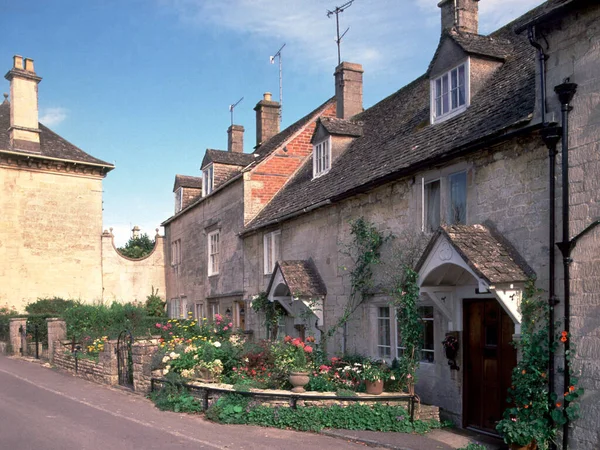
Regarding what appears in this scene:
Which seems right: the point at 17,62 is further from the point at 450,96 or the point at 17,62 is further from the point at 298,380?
the point at 298,380

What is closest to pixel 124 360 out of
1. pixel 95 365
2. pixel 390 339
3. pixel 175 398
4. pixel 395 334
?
pixel 95 365

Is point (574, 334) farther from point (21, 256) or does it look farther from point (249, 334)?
point (21, 256)

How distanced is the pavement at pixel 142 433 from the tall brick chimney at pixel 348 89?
1156cm

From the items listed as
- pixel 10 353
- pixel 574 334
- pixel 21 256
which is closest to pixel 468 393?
→ pixel 574 334

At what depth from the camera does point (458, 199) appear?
36.8ft

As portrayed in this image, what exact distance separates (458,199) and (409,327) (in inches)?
95.9

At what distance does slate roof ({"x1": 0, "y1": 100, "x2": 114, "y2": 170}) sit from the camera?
100 feet

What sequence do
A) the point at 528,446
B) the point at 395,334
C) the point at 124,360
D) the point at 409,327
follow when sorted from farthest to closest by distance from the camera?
the point at 124,360 → the point at 395,334 → the point at 409,327 → the point at 528,446

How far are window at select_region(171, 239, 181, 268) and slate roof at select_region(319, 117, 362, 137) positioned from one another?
42.1 ft

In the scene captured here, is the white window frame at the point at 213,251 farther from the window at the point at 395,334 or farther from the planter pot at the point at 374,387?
the planter pot at the point at 374,387

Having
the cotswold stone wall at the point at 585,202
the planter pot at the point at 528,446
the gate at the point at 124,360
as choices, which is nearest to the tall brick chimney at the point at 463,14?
the cotswold stone wall at the point at 585,202

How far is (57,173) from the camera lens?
103ft

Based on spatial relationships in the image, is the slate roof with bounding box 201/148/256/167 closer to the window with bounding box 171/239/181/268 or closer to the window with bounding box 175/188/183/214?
the window with bounding box 175/188/183/214

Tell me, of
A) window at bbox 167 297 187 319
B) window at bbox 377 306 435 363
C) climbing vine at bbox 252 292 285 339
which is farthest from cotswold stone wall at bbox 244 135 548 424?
window at bbox 167 297 187 319
